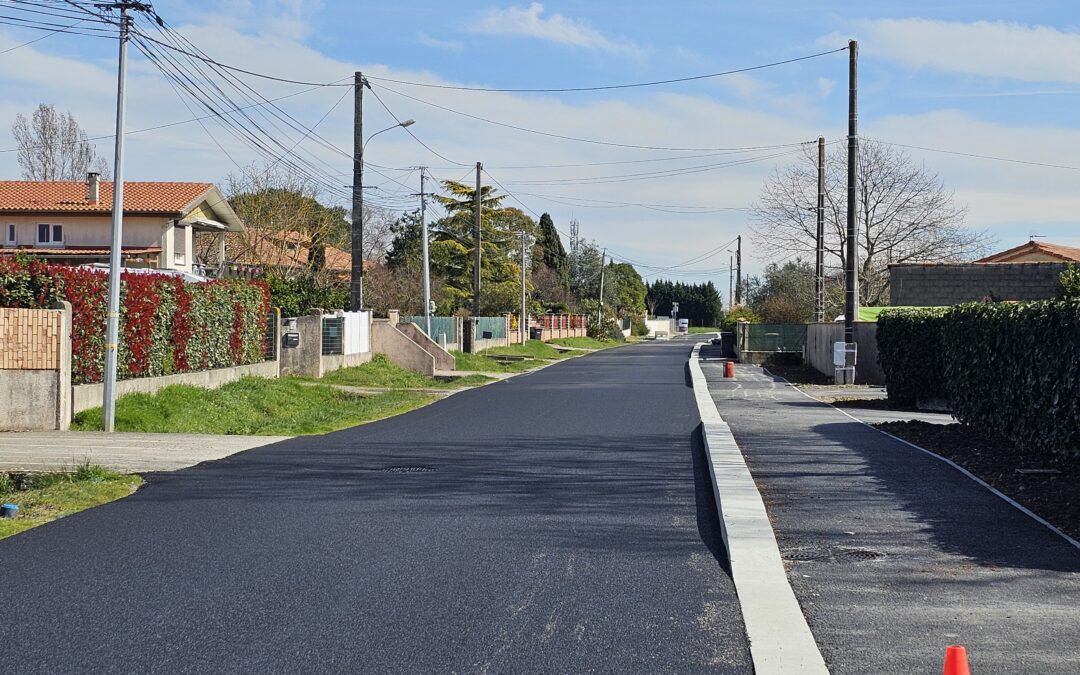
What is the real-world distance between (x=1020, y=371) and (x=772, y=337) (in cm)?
3775

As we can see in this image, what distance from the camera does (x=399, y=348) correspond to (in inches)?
1567

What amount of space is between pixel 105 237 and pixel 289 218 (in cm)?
1307

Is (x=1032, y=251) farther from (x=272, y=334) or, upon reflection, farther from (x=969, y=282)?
(x=272, y=334)

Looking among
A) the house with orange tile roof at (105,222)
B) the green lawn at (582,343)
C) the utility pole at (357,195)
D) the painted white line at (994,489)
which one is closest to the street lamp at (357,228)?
the utility pole at (357,195)

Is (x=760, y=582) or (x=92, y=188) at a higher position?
(x=92, y=188)

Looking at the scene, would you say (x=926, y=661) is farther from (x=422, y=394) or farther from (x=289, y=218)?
(x=289, y=218)

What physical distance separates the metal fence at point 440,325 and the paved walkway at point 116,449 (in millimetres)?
30276

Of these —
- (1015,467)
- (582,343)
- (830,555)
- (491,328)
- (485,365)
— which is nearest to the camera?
(830,555)

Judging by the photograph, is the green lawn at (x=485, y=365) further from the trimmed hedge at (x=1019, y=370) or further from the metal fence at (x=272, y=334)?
the trimmed hedge at (x=1019, y=370)

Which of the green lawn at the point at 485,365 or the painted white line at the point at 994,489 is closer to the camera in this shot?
the painted white line at the point at 994,489

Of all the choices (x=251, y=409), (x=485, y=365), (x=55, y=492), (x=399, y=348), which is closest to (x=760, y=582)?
(x=55, y=492)

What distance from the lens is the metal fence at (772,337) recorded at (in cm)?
5000

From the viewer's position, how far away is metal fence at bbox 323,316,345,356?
34.1 meters

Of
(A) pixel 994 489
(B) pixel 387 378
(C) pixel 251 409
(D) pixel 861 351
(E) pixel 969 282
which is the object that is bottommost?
(C) pixel 251 409
